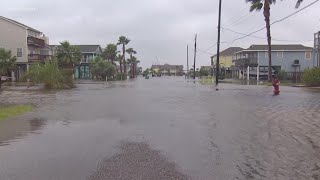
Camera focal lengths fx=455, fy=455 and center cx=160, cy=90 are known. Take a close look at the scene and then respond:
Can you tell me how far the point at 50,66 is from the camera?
42750 millimetres

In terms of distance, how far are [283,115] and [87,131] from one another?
8003 mm

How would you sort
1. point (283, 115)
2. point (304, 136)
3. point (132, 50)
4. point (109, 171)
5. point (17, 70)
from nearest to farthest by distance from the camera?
point (109, 171), point (304, 136), point (283, 115), point (17, 70), point (132, 50)

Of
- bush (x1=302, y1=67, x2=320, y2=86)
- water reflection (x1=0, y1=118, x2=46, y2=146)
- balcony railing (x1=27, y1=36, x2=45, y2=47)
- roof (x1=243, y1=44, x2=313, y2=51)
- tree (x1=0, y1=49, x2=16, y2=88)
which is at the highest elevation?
balcony railing (x1=27, y1=36, x2=45, y2=47)

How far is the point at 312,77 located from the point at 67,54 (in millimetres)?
52860

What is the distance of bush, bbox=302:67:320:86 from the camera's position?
4312 cm

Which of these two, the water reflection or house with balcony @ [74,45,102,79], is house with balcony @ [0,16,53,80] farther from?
the water reflection

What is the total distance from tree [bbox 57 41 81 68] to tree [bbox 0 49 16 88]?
1479cm

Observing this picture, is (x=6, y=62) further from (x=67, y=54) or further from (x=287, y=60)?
(x=287, y=60)

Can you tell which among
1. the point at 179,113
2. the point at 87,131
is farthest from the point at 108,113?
the point at 87,131

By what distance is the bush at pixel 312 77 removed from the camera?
43125 millimetres

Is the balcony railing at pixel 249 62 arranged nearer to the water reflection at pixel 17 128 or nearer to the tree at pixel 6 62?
the tree at pixel 6 62

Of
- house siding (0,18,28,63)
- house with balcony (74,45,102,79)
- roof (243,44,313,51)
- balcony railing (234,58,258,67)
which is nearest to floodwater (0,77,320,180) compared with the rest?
house siding (0,18,28,63)

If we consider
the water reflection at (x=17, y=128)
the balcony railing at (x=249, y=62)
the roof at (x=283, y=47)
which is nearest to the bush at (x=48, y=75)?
the water reflection at (x=17, y=128)

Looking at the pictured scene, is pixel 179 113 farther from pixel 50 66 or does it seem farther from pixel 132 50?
pixel 132 50
